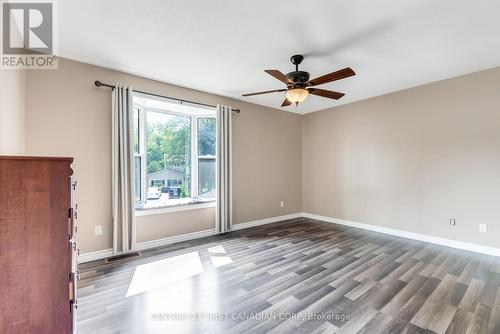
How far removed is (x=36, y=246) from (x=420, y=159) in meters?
5.04

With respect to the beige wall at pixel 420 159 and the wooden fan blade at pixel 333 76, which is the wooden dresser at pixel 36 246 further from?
the beige wall at pixel 420 159

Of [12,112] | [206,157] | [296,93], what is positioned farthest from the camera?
[206,157]

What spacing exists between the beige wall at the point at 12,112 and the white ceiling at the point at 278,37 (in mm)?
690

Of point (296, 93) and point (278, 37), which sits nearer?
point (278, 37)

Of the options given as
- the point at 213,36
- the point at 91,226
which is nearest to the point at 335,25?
the point at 213,36

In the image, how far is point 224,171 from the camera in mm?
4250

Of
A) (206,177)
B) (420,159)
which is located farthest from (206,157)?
(420,159)

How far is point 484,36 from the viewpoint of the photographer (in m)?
2.46

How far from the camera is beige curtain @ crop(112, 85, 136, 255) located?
316 cm

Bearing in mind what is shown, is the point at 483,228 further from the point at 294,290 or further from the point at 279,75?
the point at 279,75

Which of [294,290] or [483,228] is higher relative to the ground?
[483,228]

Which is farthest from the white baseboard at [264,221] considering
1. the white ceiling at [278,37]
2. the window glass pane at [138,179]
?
the white ceiling at [278,37]

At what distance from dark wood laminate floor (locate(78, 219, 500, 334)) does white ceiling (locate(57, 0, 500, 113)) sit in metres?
2.74

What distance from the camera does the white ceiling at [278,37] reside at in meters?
2.03
